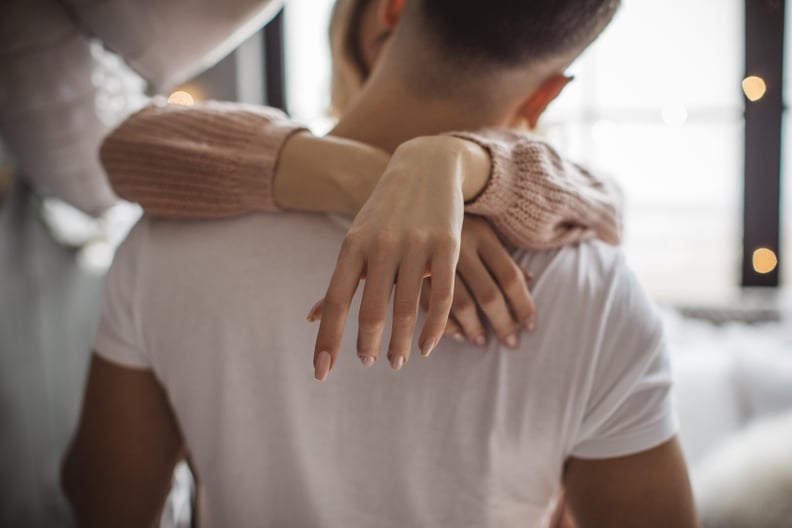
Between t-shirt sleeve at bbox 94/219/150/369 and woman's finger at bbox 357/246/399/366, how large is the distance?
0.37m

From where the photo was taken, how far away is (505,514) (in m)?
0.62

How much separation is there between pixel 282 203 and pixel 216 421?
0.85 ft

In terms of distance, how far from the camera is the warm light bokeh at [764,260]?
8.24 feet

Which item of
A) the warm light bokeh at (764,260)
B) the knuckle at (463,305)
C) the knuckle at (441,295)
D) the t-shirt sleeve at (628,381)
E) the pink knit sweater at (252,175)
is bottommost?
the warm light bokeh at (764,260)

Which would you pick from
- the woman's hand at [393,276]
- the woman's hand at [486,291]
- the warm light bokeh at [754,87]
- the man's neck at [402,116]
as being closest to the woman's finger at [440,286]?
the woman's hand at [393,276]

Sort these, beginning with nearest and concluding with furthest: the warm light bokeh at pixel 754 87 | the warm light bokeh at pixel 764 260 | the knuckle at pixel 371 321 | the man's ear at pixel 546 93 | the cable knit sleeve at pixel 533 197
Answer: the knuckle at pixel 371 321, the cable knit sleeve at pixel 533 197, the man's ear at pixel 546 93, the warm light bokeh at pixel 754 87, the warm light bokeh at pixel 764 260

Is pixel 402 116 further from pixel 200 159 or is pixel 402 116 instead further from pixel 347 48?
pixel 347 48

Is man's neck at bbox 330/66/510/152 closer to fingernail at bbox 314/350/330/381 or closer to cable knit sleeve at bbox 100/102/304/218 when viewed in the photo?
cable knit sleeve at bbox 100/102/304/218

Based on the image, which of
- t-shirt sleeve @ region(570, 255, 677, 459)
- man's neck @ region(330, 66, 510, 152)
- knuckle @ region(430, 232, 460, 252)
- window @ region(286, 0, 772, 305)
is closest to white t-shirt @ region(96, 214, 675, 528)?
t-shirt sleeve @ region(570, 255, 677, 459)

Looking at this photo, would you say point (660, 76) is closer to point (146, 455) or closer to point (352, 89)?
point (352, 89)

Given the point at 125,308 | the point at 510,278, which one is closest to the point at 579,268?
the point at 510,278

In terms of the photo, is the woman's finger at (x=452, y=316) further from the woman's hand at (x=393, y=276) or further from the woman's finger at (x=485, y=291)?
the woman's hand at (x=393, y=276)

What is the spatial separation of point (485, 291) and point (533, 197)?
0.31 feet

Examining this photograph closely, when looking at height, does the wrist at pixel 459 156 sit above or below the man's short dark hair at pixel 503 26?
below
